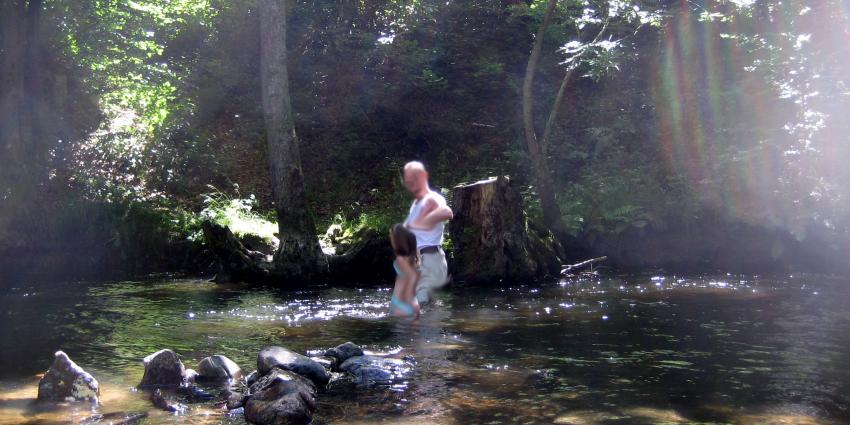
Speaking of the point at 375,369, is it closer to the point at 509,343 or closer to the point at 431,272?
the point at 431,272

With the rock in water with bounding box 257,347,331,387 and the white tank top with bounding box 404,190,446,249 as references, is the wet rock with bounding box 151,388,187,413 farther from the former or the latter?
the white tank top with bounding box 404,190,446,249

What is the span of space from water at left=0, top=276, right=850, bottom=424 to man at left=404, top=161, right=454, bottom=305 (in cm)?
95

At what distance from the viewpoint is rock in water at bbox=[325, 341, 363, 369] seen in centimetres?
870

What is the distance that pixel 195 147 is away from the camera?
21.0m

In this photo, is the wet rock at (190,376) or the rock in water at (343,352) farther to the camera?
the rock in water at (343,352)

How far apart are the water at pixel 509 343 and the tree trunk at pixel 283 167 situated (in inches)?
29.7

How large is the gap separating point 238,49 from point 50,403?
17906 mm

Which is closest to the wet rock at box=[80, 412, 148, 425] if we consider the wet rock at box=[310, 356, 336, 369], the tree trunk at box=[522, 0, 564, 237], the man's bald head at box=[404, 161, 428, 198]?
the wet rock at box=[310, 356, 336, 369]

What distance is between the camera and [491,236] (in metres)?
14.9

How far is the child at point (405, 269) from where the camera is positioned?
8242 mm

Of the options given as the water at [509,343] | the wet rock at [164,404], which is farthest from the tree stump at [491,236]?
the wet rock at [164,404]

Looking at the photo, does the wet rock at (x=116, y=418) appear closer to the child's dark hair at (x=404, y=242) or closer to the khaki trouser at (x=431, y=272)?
the child's dark hair at (x=404, y=242)

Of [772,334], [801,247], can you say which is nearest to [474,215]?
[772,334]

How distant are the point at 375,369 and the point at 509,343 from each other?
2.27m
